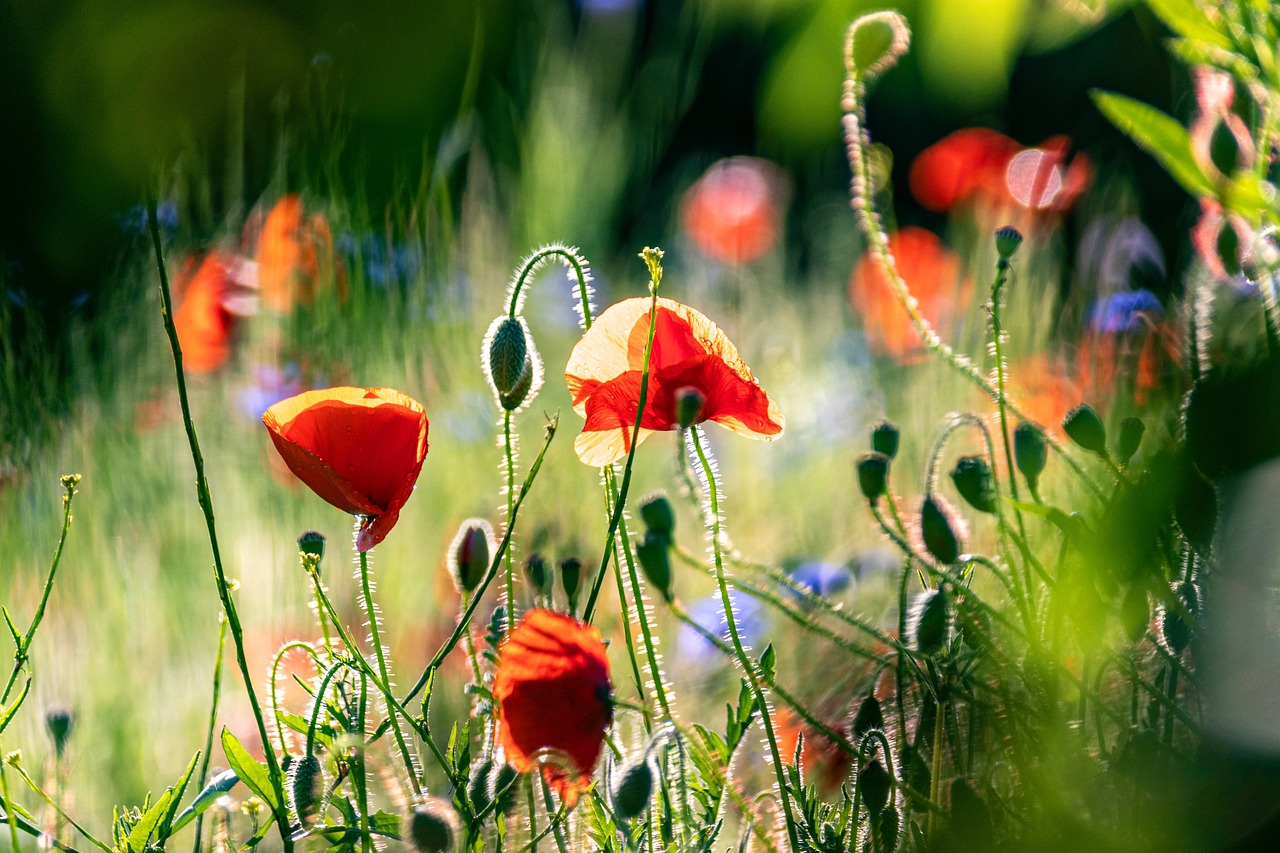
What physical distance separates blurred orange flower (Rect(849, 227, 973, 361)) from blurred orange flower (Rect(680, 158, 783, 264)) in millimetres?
202

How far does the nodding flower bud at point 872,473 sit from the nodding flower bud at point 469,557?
0.60ft

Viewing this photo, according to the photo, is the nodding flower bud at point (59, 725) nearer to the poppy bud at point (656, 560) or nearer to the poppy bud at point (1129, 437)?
the poppy bud at point (656, 560)

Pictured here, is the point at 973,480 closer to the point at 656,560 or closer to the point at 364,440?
the point at 656,560

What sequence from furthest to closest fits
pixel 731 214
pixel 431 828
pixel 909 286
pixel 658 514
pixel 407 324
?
pixel 731 214
pixel 909 286
pixel 407 324
pixel 658 514
pixel 431 828

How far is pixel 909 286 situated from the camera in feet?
5.93

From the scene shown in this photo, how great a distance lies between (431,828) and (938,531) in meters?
0.25

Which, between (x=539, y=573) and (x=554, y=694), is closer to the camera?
(x=554, y=694)

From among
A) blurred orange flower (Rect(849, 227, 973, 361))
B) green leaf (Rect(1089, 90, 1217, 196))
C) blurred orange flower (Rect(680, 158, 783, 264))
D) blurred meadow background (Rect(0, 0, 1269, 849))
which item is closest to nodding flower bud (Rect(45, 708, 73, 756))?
blurred meadow background (Rect(0, 0, 1269, 849))

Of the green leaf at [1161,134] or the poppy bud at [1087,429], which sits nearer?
the poppy bud at [1087,429]

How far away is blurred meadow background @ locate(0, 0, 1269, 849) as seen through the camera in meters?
0.95

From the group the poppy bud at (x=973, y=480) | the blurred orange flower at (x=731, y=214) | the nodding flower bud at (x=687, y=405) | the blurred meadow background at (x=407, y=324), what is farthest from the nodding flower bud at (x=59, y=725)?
the blurred orange flower at (x=731, y=214)

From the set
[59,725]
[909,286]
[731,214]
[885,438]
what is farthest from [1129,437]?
[731,214]

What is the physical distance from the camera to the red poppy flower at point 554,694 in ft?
1.61

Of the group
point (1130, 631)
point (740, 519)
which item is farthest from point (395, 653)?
point (1130, 631)
